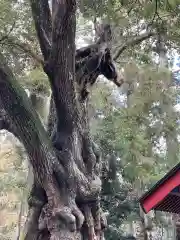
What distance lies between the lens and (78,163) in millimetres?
5836

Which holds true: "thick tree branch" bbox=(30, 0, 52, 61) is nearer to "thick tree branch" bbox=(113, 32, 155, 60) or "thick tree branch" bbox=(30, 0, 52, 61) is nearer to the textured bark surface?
the textured bark surface

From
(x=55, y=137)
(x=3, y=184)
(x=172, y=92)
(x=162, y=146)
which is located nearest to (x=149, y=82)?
(x=172, y=92)

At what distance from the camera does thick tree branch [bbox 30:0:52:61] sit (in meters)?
5.46

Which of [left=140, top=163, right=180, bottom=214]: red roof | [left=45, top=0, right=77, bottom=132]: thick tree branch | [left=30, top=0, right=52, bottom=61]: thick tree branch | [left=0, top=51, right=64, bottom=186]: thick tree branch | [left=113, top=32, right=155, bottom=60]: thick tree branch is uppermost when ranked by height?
[left=113, top=32, right=155, bottom=60]: thick tree branch

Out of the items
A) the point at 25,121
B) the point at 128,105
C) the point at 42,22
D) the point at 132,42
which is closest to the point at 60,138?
the point at 25,121

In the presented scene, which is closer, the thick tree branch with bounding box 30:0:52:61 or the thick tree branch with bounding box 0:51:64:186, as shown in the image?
the thick tree branch with bounding box 0:51:64:186

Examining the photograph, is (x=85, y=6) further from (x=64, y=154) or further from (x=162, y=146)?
(x=162, y=146)

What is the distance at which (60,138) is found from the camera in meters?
5.86

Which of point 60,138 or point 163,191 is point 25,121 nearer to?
point 60,138

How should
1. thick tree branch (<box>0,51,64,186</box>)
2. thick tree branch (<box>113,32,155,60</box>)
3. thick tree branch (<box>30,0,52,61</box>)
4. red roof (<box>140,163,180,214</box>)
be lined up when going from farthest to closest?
thick tree branch (<box>113,32,155,60</box>)
thick tree branch (<box>30,0,52,61</box>)
thick tree branch (<box>0,51,64,186</box>)
red roof (<box>140,163,180,214</box>)

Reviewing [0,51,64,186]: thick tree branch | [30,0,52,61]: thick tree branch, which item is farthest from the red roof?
[30,0,52,61]: thick tree branch

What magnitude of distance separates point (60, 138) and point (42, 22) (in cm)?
190

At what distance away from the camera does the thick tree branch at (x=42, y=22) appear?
5.46 m

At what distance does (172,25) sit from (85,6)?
1657mm
